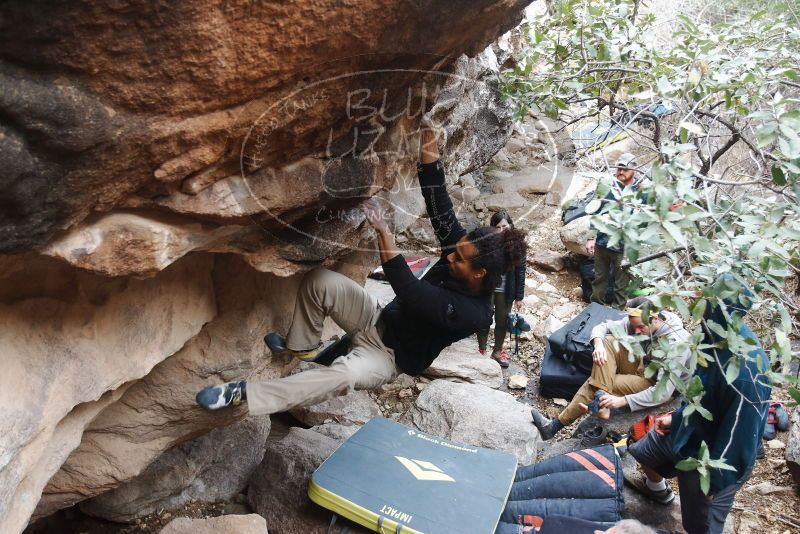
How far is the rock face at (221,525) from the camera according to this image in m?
3.79

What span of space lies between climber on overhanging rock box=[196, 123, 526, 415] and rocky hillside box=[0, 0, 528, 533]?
0.26m

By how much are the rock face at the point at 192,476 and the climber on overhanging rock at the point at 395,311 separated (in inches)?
55.7

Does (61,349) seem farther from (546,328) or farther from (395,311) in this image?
(546,328)

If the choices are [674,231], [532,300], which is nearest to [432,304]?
[674,231]

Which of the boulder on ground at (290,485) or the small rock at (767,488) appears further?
the small rock at (767,488)

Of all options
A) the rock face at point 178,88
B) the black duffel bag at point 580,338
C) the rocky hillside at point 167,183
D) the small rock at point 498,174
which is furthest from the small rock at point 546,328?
the rock face at point 178,88

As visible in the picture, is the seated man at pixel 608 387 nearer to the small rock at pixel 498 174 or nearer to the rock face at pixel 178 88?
the rock face at pixel 178 88

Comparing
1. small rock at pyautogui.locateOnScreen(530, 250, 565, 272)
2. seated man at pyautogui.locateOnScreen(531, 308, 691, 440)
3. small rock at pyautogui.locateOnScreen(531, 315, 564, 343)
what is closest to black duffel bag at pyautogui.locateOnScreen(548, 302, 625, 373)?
seated man at pyautogui.locateOnScreen(531, 308, 691, 440)

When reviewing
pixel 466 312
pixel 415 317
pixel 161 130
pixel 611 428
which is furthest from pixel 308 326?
pixel 611 428

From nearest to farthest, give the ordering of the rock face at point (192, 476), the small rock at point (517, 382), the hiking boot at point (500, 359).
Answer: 1. the rock face at point (192, 476)
2. the small rock at point (517, 382)
3. the hiking boot at point (500, 359)

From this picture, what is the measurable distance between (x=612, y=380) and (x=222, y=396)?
3.29 m

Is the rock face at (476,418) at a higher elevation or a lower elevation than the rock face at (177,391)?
A: lower

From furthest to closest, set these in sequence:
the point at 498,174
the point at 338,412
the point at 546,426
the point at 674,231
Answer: the point at 498,174
the point at 338,412
the point at 546,426
the point at 674,231

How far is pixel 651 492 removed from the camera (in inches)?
169
